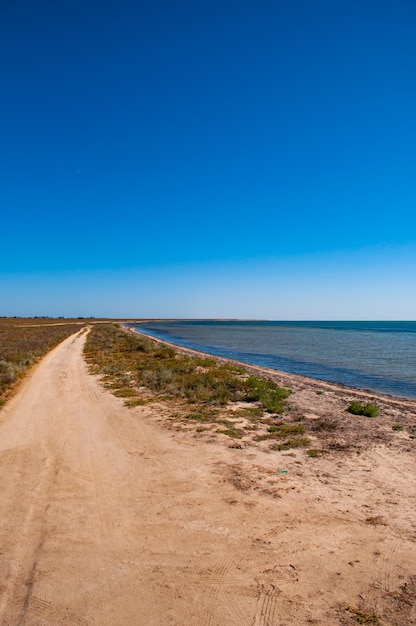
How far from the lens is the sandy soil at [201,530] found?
468 cm

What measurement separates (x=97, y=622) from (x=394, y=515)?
542cm

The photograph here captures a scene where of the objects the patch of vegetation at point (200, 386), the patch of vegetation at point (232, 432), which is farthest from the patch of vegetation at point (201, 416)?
the patch of vegetation at point (232, 432)

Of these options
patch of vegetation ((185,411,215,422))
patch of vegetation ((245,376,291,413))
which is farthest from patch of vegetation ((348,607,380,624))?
patch of vegetation ((245,376,291,413))

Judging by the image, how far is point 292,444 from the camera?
1080 centimetres

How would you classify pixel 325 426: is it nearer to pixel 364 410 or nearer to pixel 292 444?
pixel 292 444

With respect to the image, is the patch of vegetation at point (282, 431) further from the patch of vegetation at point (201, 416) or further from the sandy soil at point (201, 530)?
the patch of vegetation at point (201, 416)

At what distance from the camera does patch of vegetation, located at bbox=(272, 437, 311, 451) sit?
416 inches

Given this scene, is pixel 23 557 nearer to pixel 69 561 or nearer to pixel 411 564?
pixel 69 561

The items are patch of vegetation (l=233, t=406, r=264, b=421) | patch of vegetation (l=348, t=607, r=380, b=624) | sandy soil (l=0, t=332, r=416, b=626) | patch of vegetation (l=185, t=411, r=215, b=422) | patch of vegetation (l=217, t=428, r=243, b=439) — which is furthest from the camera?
patch of vegetation (l=233, t=406, r=264, b=421)

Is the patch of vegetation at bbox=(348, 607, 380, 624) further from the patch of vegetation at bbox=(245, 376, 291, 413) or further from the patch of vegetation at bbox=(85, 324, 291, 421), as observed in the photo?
the patch of vegetation at bbox=(245, 376, 291, 413)

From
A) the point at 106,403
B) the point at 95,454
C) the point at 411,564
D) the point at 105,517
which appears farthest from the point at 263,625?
the point at 106,403

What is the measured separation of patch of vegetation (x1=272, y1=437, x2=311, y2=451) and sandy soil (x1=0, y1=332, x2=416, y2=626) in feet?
1.44

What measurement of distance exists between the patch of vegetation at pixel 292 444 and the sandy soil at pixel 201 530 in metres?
0.44

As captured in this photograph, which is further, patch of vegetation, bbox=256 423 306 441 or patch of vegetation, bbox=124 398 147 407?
patch of vegetation, bbox=124 398 147 407
